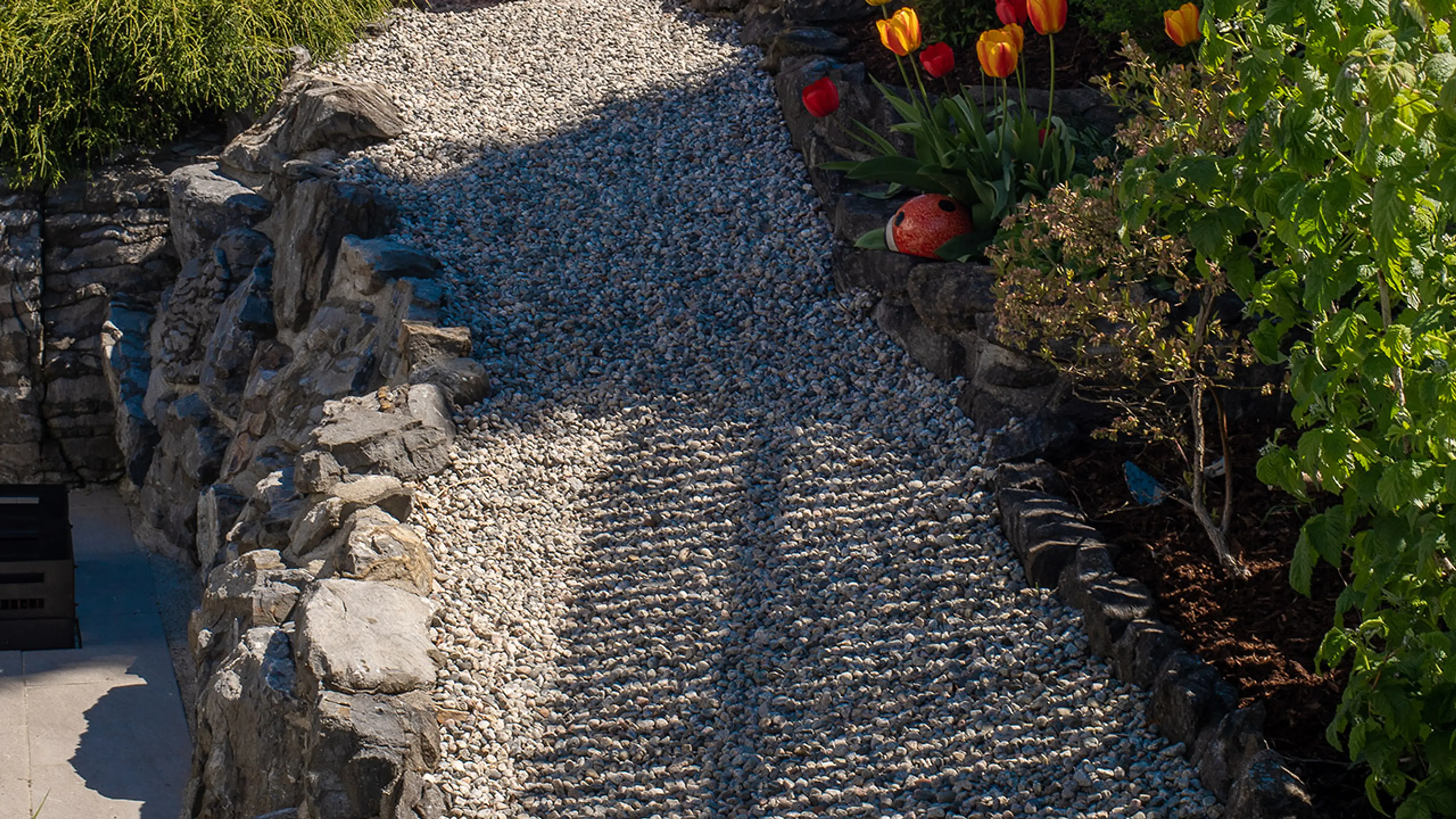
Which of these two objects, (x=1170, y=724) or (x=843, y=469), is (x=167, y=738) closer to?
(x=843, y=469)

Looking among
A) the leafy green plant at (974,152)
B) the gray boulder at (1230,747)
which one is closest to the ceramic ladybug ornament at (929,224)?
the leafy green plant at (974,152)

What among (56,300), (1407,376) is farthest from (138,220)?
(1407,376)

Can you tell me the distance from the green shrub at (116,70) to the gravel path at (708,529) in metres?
1.29

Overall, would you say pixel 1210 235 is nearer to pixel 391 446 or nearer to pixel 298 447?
pixel 391 446

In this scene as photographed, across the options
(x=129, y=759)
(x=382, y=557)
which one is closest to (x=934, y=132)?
(x=382, y=557)

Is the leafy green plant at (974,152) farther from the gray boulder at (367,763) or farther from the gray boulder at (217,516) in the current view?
the gray boulder at (217,516)

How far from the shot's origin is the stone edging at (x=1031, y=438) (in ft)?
9.21

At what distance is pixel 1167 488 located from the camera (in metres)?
3.70

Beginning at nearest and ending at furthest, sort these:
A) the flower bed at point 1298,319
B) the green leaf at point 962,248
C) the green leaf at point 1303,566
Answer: the flower bed at point 1298,319, the green leaf at point 1303,566, the green leaf at point 962,248

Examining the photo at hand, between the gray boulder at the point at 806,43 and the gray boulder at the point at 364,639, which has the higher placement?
the gray boulder at the point at 806,43

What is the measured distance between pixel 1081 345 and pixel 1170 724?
960 mm

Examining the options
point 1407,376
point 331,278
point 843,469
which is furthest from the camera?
point 331,278

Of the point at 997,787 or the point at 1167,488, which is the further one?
the point at 1167,488

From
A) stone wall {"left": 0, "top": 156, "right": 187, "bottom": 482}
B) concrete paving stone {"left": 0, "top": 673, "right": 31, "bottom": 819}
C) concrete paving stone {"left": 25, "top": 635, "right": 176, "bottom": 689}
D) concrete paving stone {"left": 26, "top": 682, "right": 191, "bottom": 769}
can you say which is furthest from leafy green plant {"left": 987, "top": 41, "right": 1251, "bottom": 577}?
stone wall {"left": 0, "top": 156, "right": 187, "bottom": 482}
